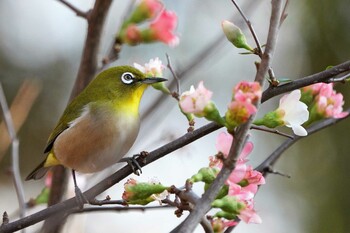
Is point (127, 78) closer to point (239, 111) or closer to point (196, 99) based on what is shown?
point (196, 99)

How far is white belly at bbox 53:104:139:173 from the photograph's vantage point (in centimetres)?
241

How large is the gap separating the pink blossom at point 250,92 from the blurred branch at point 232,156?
0.05 feet

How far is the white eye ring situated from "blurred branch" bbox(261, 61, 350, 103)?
1255 mm

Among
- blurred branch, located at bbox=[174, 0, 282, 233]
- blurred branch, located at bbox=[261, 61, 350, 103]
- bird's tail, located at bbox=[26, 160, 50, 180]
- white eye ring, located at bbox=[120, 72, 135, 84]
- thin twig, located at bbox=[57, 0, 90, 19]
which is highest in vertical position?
thin twig, located at bbox=[57, 0, 90, 19]

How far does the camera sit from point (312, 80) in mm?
1368

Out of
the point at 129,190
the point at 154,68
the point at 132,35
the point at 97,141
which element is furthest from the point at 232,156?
the point at 132,35

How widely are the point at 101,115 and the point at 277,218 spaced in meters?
4.87

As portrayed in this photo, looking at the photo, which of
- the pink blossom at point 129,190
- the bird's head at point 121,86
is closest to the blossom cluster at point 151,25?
the bird's head at point 121,86

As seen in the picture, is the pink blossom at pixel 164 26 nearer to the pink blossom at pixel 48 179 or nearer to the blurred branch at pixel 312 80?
the pink blossom at pixel 48 179

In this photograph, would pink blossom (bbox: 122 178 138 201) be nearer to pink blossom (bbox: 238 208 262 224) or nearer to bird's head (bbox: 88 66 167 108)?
pink blossom (bbox: 238 208 262 224)

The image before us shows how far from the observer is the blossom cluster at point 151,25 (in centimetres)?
279

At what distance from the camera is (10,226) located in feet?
5.16

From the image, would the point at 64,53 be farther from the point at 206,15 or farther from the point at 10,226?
the point at 10,226

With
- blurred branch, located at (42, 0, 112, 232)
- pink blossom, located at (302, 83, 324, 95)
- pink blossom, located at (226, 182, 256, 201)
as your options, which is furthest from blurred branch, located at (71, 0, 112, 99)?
pink blossom, located at (226, 182, 256, 201)
